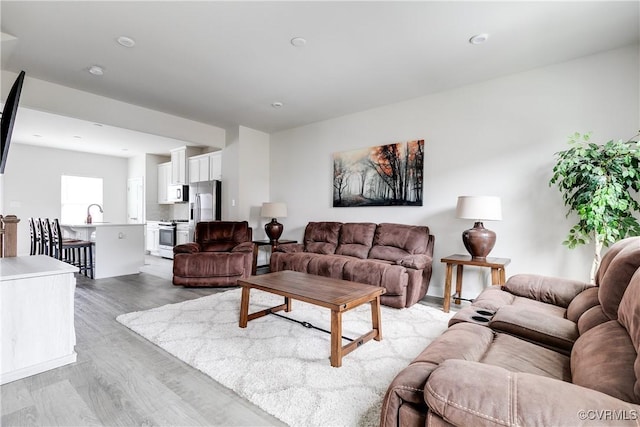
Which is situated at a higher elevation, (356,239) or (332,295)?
(356,239)

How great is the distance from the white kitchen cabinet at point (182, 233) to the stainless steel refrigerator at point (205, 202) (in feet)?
0.97

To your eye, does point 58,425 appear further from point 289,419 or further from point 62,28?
point 62,28

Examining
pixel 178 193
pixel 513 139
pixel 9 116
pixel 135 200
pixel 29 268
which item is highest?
pixel 513 139

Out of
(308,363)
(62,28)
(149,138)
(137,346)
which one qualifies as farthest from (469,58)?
(149,138)

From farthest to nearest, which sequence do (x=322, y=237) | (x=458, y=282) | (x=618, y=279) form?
(x=322, y=237) < (x=458, y=282) < (x=618, y=279)

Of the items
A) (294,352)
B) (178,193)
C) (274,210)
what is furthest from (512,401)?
(178,193)

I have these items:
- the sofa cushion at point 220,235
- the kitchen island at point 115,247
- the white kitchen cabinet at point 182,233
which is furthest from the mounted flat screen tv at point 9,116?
the white kitchen cabinet at point 182,233

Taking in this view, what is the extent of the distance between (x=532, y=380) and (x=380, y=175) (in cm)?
372

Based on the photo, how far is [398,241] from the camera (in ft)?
13.1

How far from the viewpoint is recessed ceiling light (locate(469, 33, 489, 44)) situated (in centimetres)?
268

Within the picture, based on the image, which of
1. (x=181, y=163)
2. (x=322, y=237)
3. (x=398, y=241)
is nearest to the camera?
(x=398, y=241)

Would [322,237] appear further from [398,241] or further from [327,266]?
[398,241]

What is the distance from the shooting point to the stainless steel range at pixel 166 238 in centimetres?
663

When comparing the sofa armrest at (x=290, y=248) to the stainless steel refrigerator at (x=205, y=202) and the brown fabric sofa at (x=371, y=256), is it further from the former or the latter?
the stainless steel refrigerator at (x=205, y=202)
